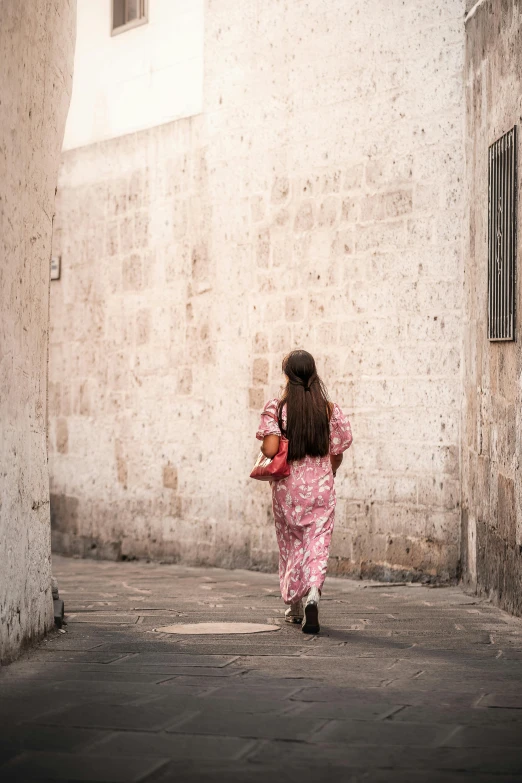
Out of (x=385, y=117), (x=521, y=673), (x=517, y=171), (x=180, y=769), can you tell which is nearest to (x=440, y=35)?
(x=385, y=117)

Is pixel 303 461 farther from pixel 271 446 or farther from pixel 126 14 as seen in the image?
pixel 126 14

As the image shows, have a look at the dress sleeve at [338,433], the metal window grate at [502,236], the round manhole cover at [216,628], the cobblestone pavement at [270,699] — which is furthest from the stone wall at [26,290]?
the metal window grate at [502,236]

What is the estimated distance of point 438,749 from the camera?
369 centimetres

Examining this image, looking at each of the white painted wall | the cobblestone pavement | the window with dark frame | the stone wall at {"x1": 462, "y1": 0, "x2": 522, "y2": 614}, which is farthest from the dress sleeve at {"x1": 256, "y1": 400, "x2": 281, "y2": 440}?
the window with dark frame

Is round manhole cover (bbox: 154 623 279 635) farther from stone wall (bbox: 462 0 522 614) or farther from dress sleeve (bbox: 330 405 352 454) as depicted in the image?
stone wall (bbox: 462 0 522 614)

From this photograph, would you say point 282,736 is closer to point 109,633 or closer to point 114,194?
point 109,633

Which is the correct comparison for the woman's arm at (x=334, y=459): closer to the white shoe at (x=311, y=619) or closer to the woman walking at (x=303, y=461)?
the woman walking at (x=303, y=461)

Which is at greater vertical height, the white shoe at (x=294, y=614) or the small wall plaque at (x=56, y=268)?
the small wall plaque at (x=56, y=268)

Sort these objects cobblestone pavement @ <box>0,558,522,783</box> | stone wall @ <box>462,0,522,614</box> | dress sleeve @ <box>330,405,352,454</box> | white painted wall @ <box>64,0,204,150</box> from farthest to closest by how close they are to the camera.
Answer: white painted wall @ <box>64,0,204,150</box> < stone wall @ <box>462,0,522,614</box> < dress sleeve @ <box>330,405,352,454</box> < cobblestone pavement @ <box>0,558,522,783</box>

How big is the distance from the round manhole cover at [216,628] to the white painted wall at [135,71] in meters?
5.36

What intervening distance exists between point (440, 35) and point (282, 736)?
5956mm

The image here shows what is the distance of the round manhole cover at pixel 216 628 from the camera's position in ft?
20.4

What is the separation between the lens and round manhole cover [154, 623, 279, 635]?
245 inches

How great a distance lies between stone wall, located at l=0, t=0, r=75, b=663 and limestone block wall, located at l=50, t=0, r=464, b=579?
124 inches
